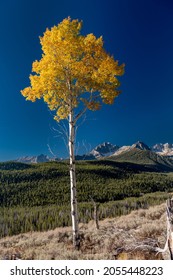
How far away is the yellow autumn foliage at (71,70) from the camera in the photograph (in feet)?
42.8

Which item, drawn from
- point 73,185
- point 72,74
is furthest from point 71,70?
point 73,185

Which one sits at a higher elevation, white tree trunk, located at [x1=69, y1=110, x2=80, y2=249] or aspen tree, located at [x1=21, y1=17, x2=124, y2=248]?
aspen tree, located at [x1=21, y1=17, x2=124, y2=248]

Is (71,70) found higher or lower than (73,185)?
higher

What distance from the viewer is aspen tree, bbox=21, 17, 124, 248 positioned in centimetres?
1302

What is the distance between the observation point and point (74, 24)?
13.2 meters

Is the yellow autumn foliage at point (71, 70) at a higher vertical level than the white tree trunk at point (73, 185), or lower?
higher

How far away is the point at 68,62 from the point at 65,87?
1.26 meters

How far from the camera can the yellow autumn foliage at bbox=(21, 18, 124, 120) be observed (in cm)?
1303

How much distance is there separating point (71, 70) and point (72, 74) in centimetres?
19

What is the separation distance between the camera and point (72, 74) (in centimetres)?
1355

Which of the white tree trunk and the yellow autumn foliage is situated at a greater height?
the yellow autumn foliage

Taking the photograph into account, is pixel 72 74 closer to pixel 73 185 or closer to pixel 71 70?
pixel 71 70
